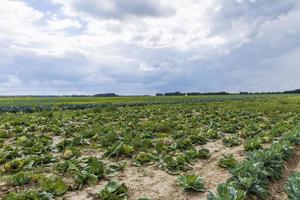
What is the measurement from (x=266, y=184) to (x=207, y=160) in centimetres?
239

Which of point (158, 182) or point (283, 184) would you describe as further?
point (283, 184)

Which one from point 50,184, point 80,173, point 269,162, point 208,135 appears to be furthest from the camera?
point 208,135

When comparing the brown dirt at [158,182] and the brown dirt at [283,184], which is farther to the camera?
the brown dirt at [283,184]

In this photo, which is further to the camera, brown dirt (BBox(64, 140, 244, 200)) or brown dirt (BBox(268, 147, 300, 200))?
brown dirt (BBox(268, 147, 300, 200))

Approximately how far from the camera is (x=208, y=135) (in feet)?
41.3

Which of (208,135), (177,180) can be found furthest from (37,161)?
(208,135)

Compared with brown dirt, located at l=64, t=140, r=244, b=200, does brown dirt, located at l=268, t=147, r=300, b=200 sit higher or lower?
lower

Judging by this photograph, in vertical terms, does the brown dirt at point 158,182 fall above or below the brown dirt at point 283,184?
above

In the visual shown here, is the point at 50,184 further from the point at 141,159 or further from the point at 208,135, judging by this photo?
the point at 208,135

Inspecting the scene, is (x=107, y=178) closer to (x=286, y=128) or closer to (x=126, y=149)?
(x=126, y=149)

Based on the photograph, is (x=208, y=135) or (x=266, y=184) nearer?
(x=266, y=184)

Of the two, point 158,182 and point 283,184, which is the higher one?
point 158,182

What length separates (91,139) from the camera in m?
11.6

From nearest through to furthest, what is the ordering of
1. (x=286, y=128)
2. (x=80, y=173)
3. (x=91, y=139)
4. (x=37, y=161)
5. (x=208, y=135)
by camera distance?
(x=80, y=173), (x=37, y=161), (x=91, y=139), (x=208, y=135), (x=286, y=128)
